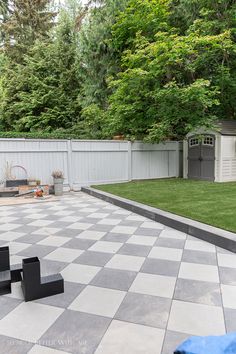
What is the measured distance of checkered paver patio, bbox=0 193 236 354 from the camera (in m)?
1.62

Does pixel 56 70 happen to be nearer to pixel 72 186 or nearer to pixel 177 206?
pixel 72 186

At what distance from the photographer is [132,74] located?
8398 mm

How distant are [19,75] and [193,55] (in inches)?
377

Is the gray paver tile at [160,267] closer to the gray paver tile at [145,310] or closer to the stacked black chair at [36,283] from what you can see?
the gray paver tile at [145,310]

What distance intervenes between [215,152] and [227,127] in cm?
100

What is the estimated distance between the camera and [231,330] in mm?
1692

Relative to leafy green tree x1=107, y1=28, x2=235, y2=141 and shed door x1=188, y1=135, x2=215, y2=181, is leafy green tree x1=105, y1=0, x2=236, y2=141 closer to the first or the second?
leafy green tree x1=107, y1=28, x2=235, y2=141

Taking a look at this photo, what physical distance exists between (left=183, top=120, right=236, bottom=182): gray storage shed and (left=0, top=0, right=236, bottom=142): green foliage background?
20.2 inches

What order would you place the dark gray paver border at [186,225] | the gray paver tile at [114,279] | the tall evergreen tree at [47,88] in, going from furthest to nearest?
the tall evergreen tree at [47,88] → the dark gray paver border at [186,225] → the gray paver tile at [114,279]

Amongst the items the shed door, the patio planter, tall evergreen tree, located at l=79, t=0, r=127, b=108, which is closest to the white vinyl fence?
the patio planter

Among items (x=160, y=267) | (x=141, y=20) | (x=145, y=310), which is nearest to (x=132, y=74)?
(x=141, y=20)

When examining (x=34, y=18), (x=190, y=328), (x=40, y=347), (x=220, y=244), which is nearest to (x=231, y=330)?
(x=190, y=328)

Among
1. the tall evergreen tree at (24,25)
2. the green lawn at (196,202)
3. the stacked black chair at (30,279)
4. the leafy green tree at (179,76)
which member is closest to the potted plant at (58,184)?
the green lawn at (196,202)

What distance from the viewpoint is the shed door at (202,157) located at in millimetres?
8578
